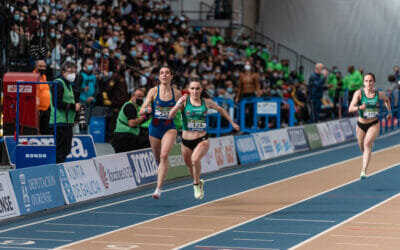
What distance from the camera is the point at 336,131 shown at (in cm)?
2867

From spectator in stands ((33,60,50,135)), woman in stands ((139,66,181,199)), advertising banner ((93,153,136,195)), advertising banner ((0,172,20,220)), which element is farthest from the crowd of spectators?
advertising banner ((0,172,20,220))

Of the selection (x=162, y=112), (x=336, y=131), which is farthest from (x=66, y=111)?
(x=336, y=131)

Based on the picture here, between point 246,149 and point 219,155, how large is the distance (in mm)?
1693

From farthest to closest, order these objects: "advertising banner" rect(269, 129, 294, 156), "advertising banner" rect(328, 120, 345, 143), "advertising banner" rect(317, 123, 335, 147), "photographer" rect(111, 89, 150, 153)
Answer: "advertising banner" rect(328, 120, 345, 143) → "advertising banner" rect(317, 123, 335, 147) → "advertising banner" rect(269, 129, 294, 156) → "photographer" rect(111, 89, 150, 153)

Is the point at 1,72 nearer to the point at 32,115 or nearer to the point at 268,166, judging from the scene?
the point at 32,115

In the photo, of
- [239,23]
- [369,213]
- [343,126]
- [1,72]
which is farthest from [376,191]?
[239,23]

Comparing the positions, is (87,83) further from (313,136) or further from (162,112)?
(313,136)

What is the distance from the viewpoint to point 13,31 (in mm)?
20141

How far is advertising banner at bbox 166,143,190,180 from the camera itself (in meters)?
18.1

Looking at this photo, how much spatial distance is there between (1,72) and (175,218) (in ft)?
25.6

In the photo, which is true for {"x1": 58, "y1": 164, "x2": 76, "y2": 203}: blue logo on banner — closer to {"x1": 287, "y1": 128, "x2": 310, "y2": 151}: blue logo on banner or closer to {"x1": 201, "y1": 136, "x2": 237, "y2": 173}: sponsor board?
{"x1": 201, "y1": 136, "x2": 237, "y2": 173}: sponsor board

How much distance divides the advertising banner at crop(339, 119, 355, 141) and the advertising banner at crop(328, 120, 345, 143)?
32cm

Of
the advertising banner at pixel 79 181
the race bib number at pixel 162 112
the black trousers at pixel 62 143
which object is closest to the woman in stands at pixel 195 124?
the race bib number at pixel 162 112

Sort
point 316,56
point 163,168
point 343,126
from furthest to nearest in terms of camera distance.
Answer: point 316,56 < point 343,126 < point 163,168
